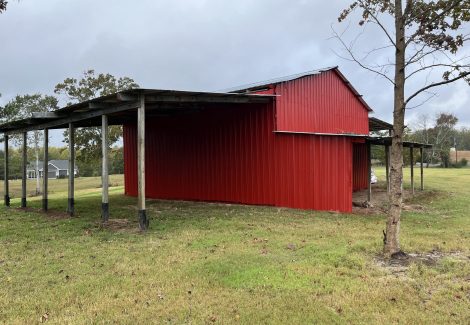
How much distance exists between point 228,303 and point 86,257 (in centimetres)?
333

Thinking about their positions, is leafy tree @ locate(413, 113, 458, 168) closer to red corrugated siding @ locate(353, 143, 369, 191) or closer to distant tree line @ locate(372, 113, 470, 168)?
distant tree line @ locate(372, 113, 470, 168)

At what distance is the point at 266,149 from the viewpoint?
13242 millimetres

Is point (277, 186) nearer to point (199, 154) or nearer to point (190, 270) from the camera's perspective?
point (199, 154)

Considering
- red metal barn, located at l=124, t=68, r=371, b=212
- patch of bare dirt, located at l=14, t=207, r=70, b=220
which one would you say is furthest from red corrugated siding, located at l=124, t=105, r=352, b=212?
patch of bare dirt, located at l=14, t=207, r=70, b=220

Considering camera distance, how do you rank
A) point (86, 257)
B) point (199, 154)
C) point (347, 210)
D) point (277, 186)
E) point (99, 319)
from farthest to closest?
point (199, 154), point (277, 186), point (347, 210), point (86, 257), point (99, 319)

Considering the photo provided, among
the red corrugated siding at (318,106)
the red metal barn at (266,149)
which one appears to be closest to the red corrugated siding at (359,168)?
the red corrugated siding at (318,106)

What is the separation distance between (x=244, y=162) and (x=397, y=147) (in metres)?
7.92

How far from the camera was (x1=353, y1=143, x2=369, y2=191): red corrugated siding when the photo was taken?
20672 mm

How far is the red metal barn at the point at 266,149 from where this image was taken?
481 inches

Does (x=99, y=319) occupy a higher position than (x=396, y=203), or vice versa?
(x=396, y=203)

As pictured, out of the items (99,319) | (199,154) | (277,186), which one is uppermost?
(199,154)

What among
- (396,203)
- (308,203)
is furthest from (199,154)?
(396,203)

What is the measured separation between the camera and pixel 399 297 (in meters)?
4.61

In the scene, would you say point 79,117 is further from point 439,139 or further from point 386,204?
point 439,139
